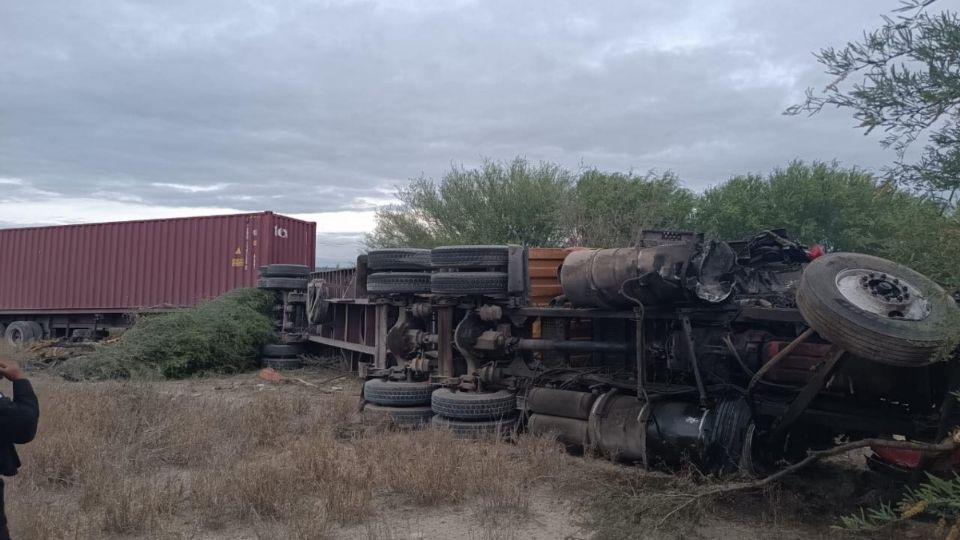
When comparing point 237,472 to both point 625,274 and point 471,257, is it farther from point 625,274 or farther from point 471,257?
point 625,274

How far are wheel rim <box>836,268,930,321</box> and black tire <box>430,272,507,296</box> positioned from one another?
3305mm

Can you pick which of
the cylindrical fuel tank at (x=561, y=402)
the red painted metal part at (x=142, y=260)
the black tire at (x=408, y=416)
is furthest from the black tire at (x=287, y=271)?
the cylindrical fuel tank at (x=561, y=402)

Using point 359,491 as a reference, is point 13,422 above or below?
above

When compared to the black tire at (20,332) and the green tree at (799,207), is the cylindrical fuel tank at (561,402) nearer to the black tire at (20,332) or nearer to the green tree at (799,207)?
the green tree at (799,207)

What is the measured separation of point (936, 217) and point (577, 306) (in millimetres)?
4064

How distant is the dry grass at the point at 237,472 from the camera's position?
4.80 m

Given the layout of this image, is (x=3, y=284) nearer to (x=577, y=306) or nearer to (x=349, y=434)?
(x=349, y=434)

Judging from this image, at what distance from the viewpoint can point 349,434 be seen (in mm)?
7629

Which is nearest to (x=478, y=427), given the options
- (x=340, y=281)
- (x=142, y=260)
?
(x=340, y=281)

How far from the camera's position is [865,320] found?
454 centimetres

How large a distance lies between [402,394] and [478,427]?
3.65ft

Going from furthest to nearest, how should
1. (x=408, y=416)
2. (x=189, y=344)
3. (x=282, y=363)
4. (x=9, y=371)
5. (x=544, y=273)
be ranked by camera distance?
(x=282, y=363) < (x=189, y=344) < (x=544, y=273) < (x=408, y=416) < (x=9, y=371)

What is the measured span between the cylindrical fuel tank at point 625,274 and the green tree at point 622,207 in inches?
492

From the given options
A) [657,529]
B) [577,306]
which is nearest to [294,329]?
[577,306]
